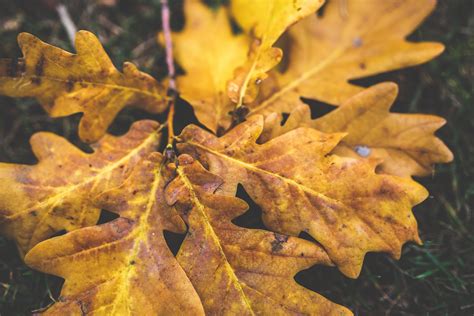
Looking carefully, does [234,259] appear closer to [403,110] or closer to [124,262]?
[124,262]

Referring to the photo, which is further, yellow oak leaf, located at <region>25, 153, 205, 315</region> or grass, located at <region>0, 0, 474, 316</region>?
grass, located at <region>0, 0, 474, 316</region>

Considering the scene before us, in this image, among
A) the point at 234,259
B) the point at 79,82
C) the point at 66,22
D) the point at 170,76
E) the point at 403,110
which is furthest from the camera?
the point at 66,22

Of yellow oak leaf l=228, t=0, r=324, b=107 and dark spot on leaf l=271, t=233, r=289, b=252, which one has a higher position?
yellow oak leaf l=228, t=0, r=324, b=107

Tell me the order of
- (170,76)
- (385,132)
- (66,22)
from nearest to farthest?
(385,132) < (170,76) < (66,22)

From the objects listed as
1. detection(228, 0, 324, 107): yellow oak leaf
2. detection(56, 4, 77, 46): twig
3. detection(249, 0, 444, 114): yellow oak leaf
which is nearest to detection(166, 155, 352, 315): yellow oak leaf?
detection(228, 0, 324, 107): yellow oak leaf

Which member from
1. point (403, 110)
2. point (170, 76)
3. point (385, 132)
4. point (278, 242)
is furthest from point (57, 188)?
point (403, 110)

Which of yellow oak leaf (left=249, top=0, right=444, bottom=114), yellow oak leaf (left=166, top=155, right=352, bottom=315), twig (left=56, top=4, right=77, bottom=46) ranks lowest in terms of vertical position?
yellow oak leaf (left=166, top=155, right=352, bottom=315)

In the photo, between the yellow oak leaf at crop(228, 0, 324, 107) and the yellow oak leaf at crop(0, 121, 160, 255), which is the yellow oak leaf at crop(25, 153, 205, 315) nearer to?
the yellow oak leaf at crop(0, 121, 160, 255)
